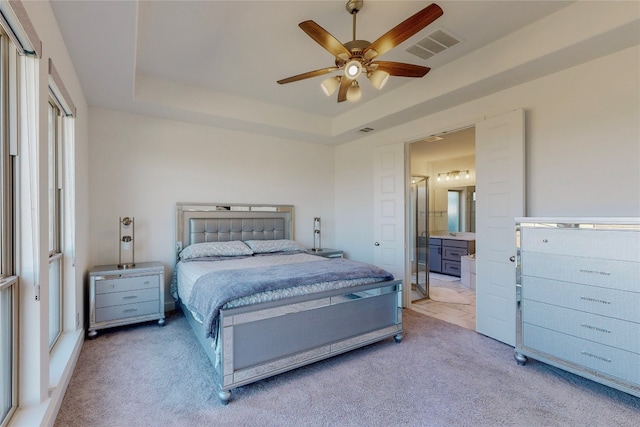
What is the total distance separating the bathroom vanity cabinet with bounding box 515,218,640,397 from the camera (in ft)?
6.62

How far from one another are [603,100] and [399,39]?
1852 mm

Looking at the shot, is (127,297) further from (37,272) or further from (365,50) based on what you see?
(365,50)

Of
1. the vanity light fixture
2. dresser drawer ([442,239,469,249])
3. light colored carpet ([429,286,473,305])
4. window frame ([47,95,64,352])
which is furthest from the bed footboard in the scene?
the vanity light fixture

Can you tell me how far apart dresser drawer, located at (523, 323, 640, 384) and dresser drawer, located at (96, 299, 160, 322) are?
3727 millimetres

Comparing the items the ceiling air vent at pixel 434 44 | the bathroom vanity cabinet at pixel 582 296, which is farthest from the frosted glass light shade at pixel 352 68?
the bathroom vanity cabinet at pixel 582 296

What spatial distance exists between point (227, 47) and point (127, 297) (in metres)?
2.80

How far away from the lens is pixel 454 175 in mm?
7008

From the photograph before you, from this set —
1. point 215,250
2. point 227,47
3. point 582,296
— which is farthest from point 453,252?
point 227,47

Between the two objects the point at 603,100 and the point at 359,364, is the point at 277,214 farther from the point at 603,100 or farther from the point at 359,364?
the point at 603,100

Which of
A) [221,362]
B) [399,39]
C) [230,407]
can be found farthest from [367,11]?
[230,407]

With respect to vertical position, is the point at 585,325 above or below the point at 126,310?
above

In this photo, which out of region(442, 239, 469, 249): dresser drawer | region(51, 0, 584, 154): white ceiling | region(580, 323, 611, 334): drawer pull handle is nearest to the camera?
region(580, 323, 611, 334): drawer pull handle

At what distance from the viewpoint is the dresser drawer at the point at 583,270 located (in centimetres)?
203

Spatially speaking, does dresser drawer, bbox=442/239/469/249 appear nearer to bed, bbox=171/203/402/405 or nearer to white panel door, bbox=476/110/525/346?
white panel door, bbox=476/110/525/346
